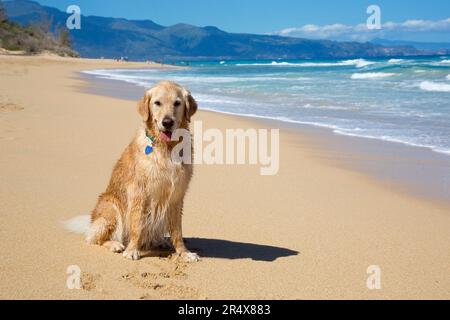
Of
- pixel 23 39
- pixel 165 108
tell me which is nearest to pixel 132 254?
pixel 165 108

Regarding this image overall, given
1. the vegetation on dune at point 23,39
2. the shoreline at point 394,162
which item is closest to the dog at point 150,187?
the shoreline at point 394,162

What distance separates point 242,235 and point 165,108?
5.03ft

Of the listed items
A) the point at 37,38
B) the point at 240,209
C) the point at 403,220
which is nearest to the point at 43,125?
the point at 240,209

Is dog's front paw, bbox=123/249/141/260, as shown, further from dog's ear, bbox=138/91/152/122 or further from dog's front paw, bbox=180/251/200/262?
dog's ear, bbox=138/91/152/122

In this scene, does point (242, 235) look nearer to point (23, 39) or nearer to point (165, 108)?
point (165, 108)

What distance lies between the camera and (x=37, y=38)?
74.1m

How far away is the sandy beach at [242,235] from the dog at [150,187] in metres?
0.18

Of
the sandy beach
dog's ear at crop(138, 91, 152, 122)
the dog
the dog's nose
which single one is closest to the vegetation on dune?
the sandy beach

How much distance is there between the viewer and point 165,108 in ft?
13.2

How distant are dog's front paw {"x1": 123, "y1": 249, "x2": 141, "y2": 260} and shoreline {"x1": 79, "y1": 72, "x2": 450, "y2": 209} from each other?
3.62 m

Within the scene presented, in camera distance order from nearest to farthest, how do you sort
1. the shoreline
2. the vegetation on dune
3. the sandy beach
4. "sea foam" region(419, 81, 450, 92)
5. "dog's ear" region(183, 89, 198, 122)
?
the sandy beach < "dog's ear" region(183, 89, 198, 122) < the shoreline < "sea foam" region(419, 81, 450, 92) < the vegetation on dune

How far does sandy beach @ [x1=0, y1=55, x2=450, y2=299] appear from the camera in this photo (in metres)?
3.55
